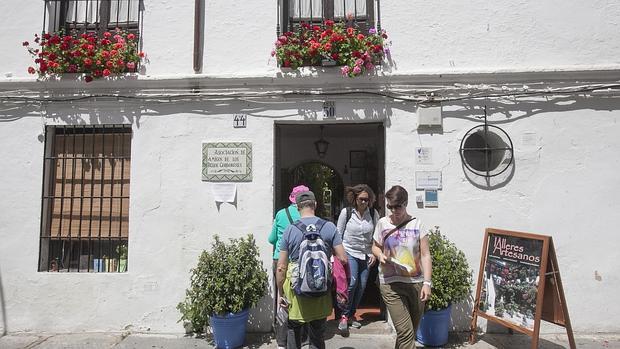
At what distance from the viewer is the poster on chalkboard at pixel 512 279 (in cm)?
423

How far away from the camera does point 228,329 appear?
4668 mm

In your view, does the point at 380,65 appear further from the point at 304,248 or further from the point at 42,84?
the point at 42,84

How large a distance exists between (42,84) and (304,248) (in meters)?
4.44

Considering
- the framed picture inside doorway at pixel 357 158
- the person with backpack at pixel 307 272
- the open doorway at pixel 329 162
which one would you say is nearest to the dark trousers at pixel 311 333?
the person with backpack at pixel 307 272

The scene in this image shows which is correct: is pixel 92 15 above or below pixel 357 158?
above

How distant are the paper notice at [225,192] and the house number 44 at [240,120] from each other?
2.54 feet

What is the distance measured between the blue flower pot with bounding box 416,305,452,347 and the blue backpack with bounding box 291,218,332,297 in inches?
68.0

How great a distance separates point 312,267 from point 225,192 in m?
2.21

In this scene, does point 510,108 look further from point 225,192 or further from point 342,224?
point 225,192

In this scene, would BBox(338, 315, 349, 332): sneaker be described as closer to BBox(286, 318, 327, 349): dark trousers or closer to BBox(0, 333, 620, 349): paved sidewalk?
BBox(0, 333, 620, 349): paved sidewalk

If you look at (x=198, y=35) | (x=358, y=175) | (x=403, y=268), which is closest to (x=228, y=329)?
(x=403, y=268)

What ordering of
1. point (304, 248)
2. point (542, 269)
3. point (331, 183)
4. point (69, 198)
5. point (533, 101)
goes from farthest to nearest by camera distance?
point (331, 183)
point (69, 198)
point (533, 101)
point (542, 269)
point (304, 248)

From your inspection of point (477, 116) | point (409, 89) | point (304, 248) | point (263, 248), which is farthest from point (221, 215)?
point (477, 116)

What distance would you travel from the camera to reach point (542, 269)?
412cm
